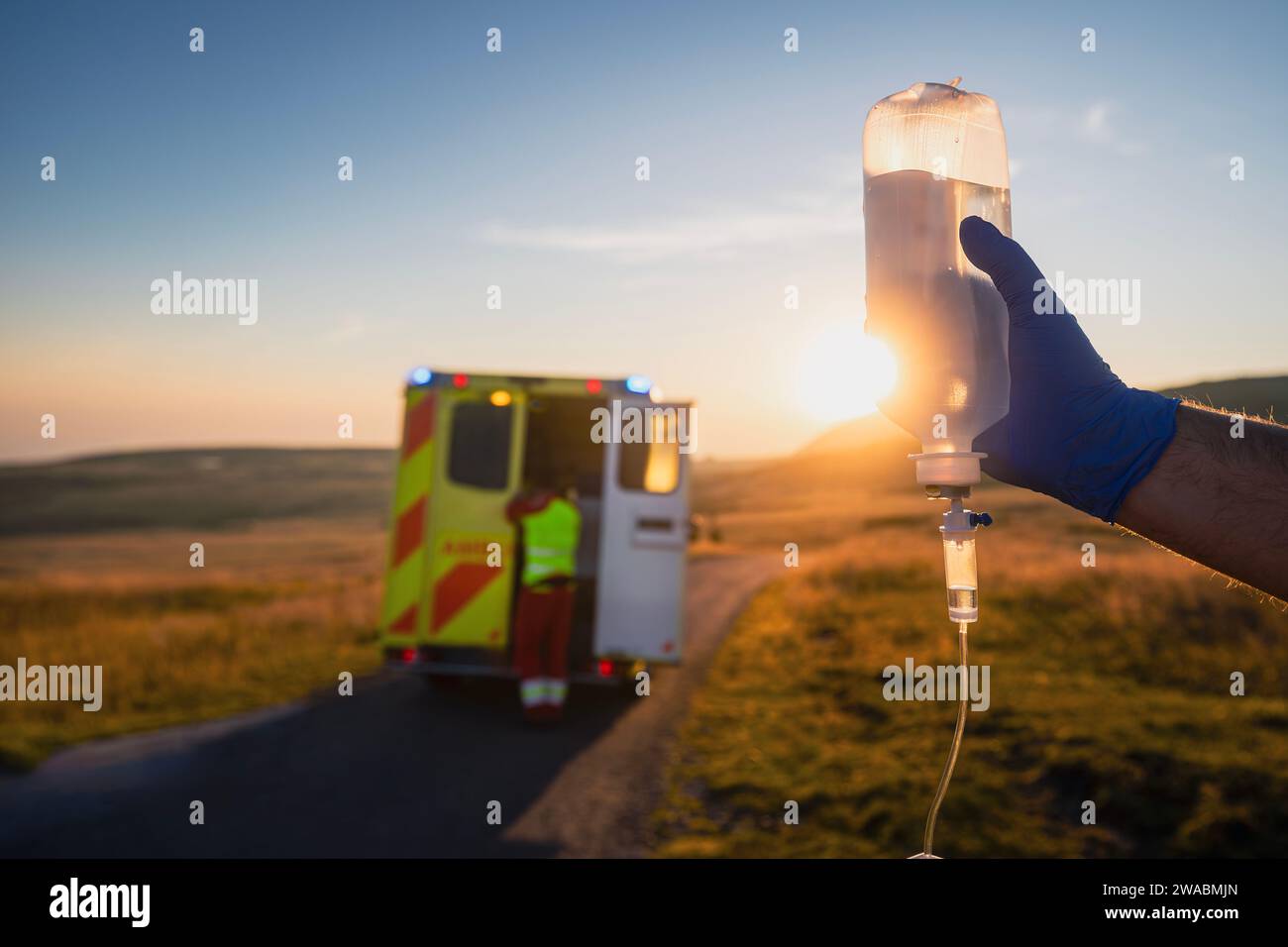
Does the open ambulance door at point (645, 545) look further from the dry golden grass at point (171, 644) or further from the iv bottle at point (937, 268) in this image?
the iv bottle at point (937, 268)

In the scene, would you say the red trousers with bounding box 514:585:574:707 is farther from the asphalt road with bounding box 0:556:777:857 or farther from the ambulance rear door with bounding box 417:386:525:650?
the asphalt road with bounding box 0:556:777:857

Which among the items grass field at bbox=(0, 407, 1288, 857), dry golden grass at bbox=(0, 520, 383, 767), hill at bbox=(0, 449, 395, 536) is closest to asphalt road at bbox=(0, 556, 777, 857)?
grass field at bbox=(0, 407, 1288, 857)

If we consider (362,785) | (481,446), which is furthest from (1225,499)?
(481,446)

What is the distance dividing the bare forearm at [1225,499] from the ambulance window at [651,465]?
708 centimetres

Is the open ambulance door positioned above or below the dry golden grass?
above

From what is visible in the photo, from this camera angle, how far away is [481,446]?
8.91 metres

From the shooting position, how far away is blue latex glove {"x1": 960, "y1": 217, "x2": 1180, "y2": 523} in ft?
6.16

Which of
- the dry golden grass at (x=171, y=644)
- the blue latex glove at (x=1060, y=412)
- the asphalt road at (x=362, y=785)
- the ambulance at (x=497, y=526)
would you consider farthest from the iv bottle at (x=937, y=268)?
the dry golden grass at (x=171, y=644)

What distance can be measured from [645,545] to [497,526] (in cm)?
150

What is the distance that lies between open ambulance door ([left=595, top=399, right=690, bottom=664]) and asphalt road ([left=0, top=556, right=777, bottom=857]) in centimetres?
77

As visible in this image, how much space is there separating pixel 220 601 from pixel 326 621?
22.8ft

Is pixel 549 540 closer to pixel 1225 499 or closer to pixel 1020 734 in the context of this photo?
pixel 1020 734

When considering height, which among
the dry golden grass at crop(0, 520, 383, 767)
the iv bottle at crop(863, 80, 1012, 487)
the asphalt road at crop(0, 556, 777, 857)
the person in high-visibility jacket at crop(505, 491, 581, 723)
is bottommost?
the asphalt road at crop(0, 556, 777, 857)

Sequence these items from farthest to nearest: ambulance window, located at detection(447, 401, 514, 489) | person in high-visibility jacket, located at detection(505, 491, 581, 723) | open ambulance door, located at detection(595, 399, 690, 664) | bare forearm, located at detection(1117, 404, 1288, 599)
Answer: ambulance window, located at detection(447, 401, 514, 489)
open ambulance door, located at detection(595, 399, 690, 664)
person in high-visibility jacket, located at detection(505, 491, 581, 723)
bare forearm, located at detection(1117, 404, 1288, 599)
